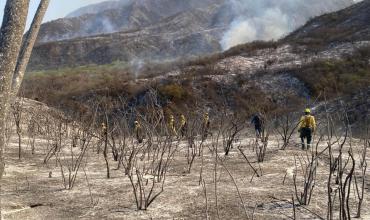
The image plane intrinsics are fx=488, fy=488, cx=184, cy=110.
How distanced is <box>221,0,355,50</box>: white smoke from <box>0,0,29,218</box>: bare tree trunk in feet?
158

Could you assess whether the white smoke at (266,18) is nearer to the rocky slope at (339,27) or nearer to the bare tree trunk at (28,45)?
the rocky slope at (339,27)

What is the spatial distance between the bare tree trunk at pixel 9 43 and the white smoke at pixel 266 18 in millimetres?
48043

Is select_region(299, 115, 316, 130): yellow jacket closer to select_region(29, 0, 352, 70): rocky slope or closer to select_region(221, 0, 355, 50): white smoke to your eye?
select_region(29, 0, 352, 70): rocky slope

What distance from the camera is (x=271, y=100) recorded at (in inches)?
960

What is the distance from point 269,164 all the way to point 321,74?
1714 cm

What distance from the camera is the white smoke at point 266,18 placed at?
52688mm

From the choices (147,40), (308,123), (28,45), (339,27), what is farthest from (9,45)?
(147,40)

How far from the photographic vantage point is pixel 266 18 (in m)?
56.9

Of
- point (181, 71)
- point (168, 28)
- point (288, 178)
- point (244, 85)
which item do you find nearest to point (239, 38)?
point (168, 28)

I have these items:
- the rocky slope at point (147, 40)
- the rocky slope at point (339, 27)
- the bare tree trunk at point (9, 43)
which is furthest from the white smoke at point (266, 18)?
the bare tree trunk at point (9, 43)

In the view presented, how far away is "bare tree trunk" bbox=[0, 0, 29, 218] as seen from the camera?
3.68m

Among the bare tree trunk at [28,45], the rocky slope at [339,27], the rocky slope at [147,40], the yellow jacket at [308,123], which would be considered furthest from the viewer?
the rocky slope at [147,40]

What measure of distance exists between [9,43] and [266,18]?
55192mm

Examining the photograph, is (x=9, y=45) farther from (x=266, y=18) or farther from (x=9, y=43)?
(x=266, y=18)
